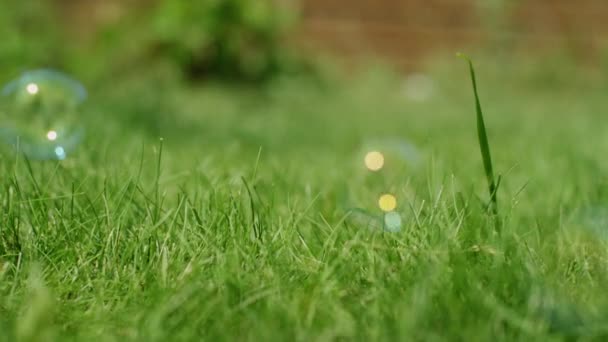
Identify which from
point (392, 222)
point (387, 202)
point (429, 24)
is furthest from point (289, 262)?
point (429, 24)


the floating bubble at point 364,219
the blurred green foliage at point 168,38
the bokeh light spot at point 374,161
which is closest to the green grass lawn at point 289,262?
the floating bubble at point 364,219

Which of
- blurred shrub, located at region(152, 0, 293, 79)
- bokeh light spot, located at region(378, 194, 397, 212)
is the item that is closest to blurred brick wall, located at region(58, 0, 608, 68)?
blurred shrub, located at region(152, 0, 293, 79)

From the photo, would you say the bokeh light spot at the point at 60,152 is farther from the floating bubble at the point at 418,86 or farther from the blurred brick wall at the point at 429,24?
the floating bubble at the point at 418,86

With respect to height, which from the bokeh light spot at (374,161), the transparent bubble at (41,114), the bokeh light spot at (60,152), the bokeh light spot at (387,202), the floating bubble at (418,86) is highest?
the transparent bubble at (41,114)

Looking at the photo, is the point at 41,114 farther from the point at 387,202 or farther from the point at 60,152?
the point at 387,202

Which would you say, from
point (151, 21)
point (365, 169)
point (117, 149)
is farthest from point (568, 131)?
point (151, 21)
